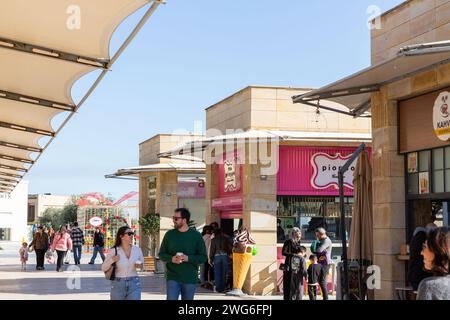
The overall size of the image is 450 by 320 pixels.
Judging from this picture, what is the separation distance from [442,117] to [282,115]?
7.46 metres

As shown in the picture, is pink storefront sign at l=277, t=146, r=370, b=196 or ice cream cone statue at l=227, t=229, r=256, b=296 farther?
pink storefront sign at l=277, t=146, r=370, b=196

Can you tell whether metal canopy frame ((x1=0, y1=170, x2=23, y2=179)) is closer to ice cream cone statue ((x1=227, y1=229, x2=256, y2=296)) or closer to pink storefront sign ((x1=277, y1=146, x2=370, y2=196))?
ice cream cone statue ((x1=227, y1=229, x2=256, y2=296))

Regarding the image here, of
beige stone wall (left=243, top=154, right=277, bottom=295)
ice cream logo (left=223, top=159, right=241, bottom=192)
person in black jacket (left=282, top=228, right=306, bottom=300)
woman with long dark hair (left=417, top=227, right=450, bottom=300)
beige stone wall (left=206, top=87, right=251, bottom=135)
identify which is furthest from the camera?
ice cream logo (left=223, top=159, right=241, bottom=192)

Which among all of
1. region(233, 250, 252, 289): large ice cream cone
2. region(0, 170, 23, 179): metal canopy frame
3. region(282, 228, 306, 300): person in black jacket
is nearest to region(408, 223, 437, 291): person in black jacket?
region(282, 228, 306, 300): person in black jacket

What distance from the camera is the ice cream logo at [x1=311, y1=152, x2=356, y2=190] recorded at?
18.3 meters

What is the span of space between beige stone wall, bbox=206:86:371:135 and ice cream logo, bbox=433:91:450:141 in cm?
717

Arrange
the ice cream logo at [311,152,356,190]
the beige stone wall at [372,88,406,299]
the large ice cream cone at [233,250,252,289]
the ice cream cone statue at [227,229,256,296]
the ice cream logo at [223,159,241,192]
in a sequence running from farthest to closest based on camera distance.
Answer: the ice cream logo at [223,159,241,192] → the ice cream logo at [311,152,356,190] → the large ice cream cone at [233,250,252,289] → the ice cream cone statue at [227,229,256,296] → the beige stone wall at [372,88,406,299]

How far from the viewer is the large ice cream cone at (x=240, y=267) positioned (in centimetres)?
1750

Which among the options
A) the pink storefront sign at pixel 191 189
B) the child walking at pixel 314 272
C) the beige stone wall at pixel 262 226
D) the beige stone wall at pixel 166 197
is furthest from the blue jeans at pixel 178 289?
the pink storefront sign at pixel 191 189

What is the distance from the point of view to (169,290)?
377 inches

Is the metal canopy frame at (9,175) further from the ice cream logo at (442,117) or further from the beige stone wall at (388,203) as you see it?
the ice cream logo at (442,117)
